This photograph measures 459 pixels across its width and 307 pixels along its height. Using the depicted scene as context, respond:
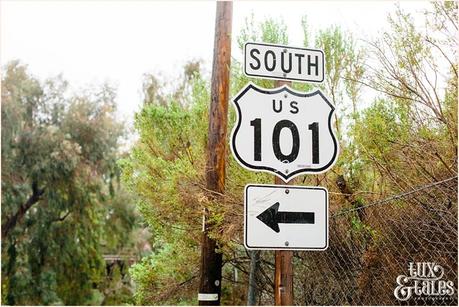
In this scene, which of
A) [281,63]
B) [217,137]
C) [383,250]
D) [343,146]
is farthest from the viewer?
[343,146]

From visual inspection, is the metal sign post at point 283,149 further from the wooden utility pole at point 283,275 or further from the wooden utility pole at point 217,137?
the wooden utility pole at point 217,137

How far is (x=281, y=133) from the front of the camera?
196cm

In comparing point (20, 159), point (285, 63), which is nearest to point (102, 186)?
point (20, 159)

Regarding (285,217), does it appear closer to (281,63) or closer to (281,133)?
(281,133)

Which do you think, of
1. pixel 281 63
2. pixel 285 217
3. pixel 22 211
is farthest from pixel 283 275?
pixel 22 211

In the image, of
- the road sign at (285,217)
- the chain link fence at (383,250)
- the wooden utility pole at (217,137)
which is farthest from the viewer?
the wooden utility pole at (217,137)

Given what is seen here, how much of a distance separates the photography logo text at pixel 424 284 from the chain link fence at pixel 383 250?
16mm

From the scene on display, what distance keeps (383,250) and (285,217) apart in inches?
61.4

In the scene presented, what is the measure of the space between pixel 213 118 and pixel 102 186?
21.3 ft

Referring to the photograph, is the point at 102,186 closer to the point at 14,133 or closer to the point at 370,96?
the point at 14,133

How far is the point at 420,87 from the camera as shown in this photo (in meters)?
3.31

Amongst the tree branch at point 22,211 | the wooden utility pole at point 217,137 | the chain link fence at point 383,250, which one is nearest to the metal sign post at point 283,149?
the chain link fence at point 383,250

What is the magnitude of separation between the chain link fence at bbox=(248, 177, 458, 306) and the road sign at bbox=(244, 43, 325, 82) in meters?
1.09

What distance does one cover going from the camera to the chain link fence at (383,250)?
3.07 metres
